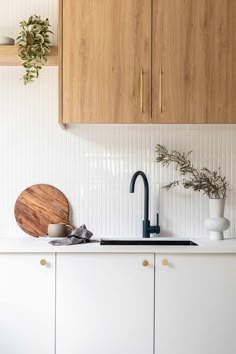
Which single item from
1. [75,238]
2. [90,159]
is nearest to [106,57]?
[90,159]

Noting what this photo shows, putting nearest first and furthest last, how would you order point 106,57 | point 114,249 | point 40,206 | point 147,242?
1. point 114,249
2. point 106,57
3. point 147,242
4. point 40,206

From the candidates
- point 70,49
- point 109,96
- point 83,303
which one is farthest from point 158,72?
point 83,303


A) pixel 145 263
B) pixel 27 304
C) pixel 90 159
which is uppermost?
pixel 90 159

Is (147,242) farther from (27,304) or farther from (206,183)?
(27,304)

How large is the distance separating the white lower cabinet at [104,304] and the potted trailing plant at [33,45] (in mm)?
1028

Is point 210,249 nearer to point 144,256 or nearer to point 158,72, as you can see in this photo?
point 144,256

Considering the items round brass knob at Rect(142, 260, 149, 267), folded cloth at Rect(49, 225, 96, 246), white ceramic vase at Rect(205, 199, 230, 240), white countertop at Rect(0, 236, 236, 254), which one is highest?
white ceramic vase at Rect(205, 199, 230, 240)

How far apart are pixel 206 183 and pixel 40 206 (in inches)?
38.2

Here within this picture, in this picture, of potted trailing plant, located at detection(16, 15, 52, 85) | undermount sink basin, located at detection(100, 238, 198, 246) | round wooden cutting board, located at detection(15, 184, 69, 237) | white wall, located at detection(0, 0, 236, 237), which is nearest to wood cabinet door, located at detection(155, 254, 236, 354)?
undermount sink basin, located at detection(100, 238, 198, 246)

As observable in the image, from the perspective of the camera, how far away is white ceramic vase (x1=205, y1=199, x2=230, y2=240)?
7.95 feet

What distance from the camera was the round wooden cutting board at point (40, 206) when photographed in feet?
8.54

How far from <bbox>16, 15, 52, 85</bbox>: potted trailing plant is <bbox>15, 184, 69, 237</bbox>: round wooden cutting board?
2.07 ft

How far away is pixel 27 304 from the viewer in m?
2.15

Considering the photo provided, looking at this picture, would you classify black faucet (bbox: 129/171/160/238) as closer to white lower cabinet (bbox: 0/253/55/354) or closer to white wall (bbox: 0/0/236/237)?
white wall (bbox: 0/0/236/237)
